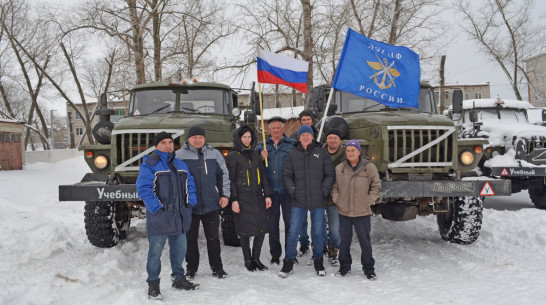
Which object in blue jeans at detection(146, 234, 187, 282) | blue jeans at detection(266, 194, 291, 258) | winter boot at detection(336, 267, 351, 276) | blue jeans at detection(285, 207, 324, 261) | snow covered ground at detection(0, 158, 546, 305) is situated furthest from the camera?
blue jeans at detection(266, 194, 291, 258)

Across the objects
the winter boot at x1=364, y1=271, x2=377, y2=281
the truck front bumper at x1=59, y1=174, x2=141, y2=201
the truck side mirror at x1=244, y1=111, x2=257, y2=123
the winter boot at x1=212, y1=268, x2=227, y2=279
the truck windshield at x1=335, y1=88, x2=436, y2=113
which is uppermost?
the truck windshield at x1=335, y1=88, x2=436, y2=113

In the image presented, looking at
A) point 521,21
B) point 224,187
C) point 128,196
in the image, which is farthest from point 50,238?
point 521,21

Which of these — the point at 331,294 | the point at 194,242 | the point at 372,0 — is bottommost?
the point at 331,294

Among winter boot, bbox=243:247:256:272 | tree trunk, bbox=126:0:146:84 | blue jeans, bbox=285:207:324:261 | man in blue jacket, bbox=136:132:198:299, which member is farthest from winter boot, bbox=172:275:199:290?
→ tree trunk, bbox=126:0:146:84

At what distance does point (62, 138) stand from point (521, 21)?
8187cm

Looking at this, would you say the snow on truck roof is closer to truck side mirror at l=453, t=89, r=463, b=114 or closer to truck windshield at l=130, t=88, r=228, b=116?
truck side mirror at l=453, t=89, r=463, b=114

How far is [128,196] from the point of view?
5.00m

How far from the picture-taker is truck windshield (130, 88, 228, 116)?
652cm

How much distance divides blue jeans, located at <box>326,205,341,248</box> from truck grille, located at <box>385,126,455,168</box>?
0.98 metres

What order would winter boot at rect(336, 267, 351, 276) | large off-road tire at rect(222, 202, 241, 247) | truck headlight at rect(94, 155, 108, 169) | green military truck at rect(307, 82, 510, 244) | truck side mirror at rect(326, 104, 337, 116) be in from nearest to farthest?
1. winter boot at rect(336, 267, 351, 276)
2. green military truck at rect(307, 82, 510, 244)
3. truck headlight at rect(94, 155, 108, 169)
4. large off-road tire at rect(222, 202, 241, 247)
5. truck side mirror at rect(326, 104, 337, 116)

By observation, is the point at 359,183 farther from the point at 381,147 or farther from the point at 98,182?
the point at 98,182

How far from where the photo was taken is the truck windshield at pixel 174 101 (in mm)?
6520

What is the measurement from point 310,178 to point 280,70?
1.92m

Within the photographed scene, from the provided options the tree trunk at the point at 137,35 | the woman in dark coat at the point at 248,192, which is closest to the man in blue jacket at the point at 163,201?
the woman in dark coat at the point at 248,192
